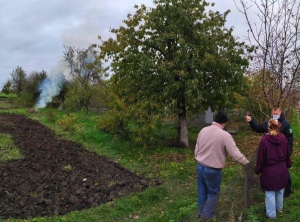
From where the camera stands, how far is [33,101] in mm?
28844

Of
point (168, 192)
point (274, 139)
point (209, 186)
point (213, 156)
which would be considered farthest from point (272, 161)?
point (168, 192)

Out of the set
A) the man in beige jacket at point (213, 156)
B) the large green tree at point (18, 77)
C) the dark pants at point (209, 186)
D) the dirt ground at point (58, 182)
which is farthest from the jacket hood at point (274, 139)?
the large green tree at point (18, 77)

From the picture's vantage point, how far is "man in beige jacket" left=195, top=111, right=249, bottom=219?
4832 mm

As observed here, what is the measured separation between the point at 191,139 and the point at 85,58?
64.6ft

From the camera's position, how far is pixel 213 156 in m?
4.87

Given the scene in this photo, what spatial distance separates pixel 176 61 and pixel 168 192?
16.2 ft

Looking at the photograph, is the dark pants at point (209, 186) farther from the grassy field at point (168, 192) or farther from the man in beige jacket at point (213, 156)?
the grassy field at point (168, 192)

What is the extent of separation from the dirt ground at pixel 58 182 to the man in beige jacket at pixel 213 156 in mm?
2548

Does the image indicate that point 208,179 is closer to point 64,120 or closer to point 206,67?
point 206,67

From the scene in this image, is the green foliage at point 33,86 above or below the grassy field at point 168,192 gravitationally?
above

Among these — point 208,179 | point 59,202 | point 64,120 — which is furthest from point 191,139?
point 208,179

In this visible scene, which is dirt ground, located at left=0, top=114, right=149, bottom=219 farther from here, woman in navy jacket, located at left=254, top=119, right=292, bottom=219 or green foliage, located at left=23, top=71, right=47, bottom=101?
green foliage, located at left=23, top=71, right=47, bottom=101

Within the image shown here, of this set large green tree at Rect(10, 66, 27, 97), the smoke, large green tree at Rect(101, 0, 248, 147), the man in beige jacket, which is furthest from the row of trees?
large green tree at Rect(10, 66, 27, 97)

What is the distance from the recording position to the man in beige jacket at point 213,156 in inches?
190
